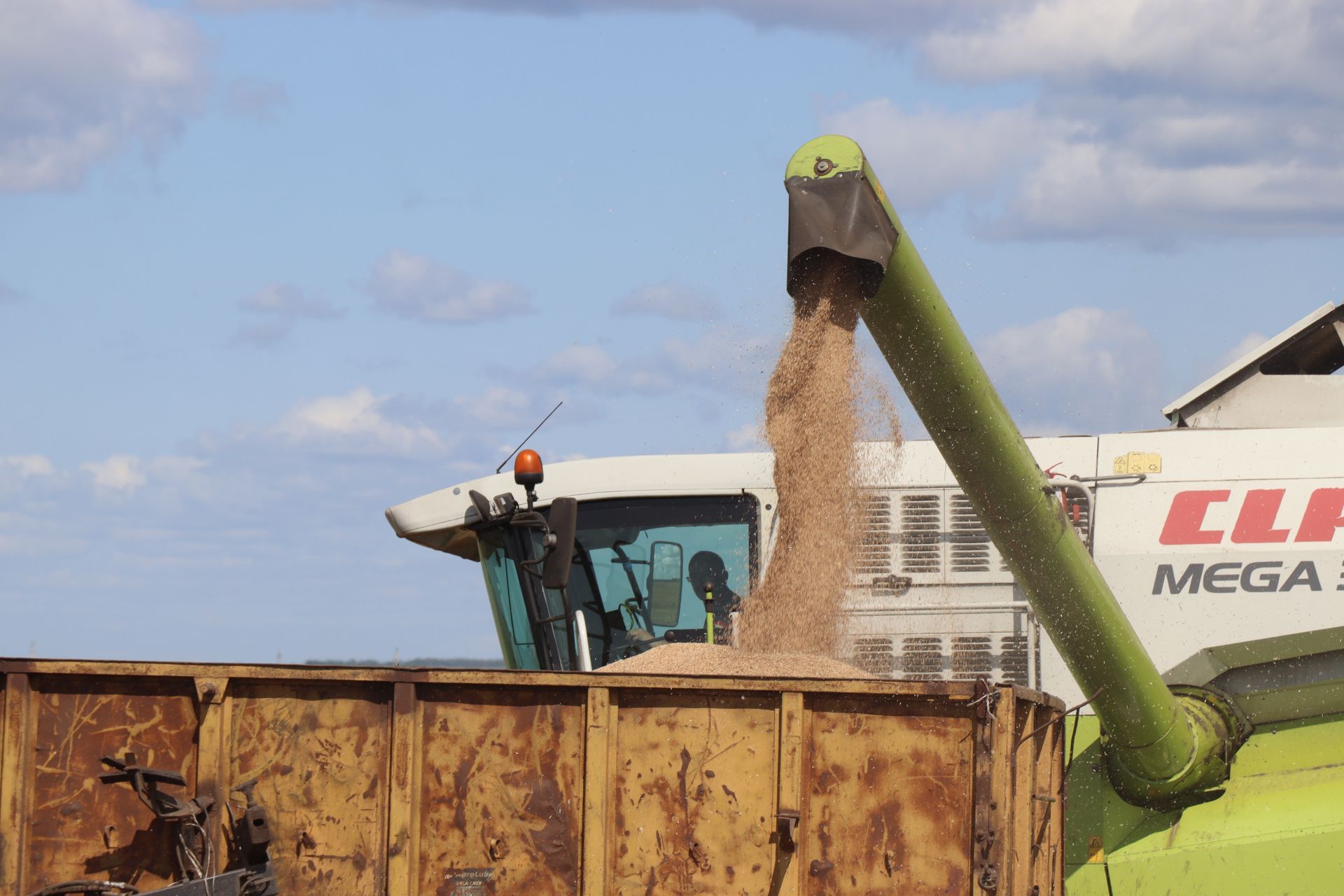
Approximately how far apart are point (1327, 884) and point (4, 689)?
17.0 ft

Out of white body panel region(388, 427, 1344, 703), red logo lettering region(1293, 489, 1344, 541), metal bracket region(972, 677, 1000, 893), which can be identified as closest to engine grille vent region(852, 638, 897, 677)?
white body panel region(388, 427, 1344, 703)

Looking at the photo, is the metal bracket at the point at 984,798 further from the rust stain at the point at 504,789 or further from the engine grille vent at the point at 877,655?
the engine grille vent at the point at 877,655

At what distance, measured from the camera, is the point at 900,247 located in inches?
187

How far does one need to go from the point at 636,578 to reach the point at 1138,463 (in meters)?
2.45

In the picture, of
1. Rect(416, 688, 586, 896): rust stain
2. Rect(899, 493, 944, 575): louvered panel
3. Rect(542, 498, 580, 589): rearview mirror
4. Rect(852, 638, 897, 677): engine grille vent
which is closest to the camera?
Rect(416, 688, 586, 896): rust stain

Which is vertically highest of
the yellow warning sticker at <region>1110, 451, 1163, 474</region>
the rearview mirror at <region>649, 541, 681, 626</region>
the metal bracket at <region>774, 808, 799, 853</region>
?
the yellow warning sticker at <region>1110, 451, 1163, 474</region>

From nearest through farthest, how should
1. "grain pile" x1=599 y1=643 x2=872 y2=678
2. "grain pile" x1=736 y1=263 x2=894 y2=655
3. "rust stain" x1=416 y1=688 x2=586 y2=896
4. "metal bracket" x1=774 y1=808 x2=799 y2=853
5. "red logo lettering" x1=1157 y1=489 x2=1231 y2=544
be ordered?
1. "metal bracket" x1=774 y1=808 x2=799 y2=853
2. "rust stain" x1=416 y1=688 x2=586 y2=896
3. "grain pile" x1=736 y1=263 x2=894 y2=655
4. "grain pile" x1=599 y1=643 x2=872 y2=678
5. "red logo lettering" x1=1157 y1=489 x2=1231 y2=544

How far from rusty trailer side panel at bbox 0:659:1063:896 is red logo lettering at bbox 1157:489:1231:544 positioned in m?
2.89

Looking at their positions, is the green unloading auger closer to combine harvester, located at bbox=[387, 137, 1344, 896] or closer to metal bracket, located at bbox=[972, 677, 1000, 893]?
combine harvester, located at bbox=[387, 137, 1344, 896]

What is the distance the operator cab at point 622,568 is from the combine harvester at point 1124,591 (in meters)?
0.01

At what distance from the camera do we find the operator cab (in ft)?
22.2

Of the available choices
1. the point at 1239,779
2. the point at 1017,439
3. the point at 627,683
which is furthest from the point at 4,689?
the point at 1239,779

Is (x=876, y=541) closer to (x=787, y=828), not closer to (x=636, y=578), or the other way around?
(x=636, y=578)

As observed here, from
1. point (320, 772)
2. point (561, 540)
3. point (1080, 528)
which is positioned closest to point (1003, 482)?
point (561, 540)
